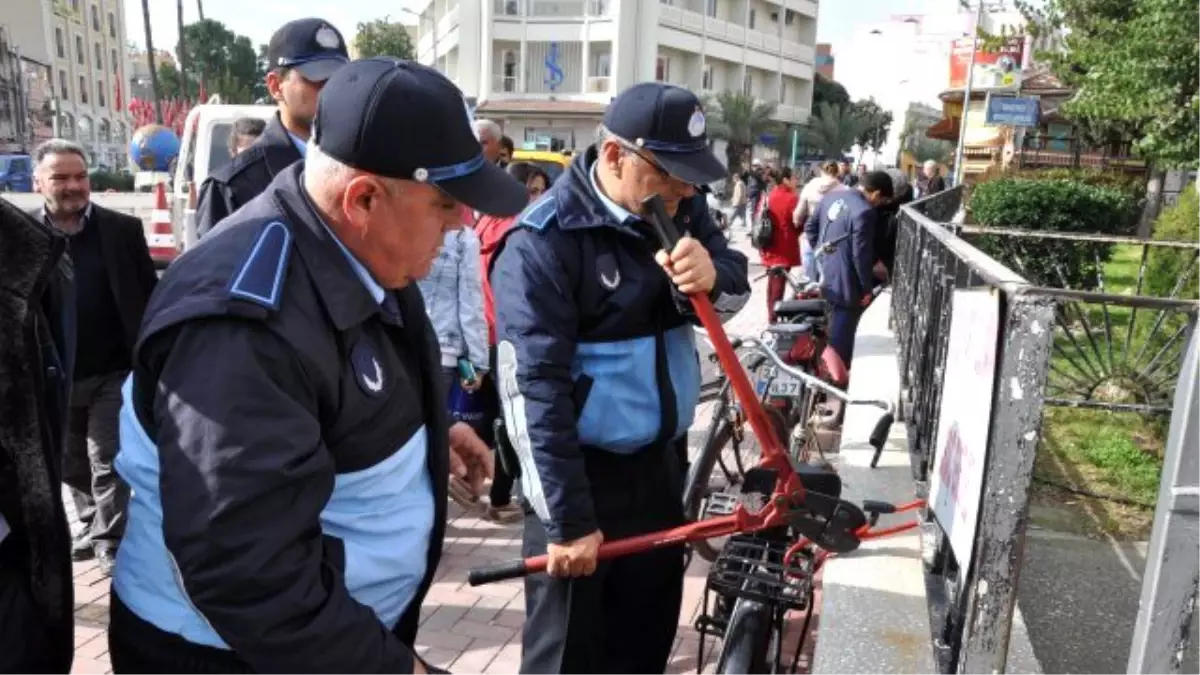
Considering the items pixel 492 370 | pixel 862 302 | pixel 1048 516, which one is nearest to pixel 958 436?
pixel 492 370

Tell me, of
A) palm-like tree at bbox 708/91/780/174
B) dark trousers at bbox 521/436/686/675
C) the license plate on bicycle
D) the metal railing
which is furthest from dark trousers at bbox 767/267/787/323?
palm-like tree at bbox 708/91/780/174

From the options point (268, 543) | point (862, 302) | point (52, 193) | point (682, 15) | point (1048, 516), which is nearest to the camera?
point (268, 543)

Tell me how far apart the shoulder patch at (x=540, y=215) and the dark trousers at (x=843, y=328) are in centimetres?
413

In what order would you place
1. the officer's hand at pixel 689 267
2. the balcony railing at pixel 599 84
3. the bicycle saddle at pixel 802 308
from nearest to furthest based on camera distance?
the officer's hand at pixel 689 267
the bicycle saddle at pixel 802 308
the balcony railing at pixel 599 84

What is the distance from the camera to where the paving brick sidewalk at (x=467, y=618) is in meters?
3.35

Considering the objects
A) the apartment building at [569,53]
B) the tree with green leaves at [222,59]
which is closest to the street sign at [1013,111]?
the apartment building at [569,53]

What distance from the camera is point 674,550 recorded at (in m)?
2.63

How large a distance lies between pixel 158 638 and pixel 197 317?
1.86 ft

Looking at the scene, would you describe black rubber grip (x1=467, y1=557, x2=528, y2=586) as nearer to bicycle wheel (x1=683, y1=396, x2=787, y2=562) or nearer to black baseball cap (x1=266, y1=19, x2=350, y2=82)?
bicycle wheel (x1=683, y1=396, x2=787, y2=562)

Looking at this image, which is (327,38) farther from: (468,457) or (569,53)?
(569,53)

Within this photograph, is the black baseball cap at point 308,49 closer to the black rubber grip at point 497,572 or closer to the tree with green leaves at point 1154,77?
the black rubber grip at point 497,572

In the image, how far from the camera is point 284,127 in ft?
10.6

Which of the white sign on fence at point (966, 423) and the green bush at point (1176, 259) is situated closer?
the white sign on fence at point (966, 423)

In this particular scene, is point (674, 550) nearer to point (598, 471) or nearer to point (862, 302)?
point (598, 471)
